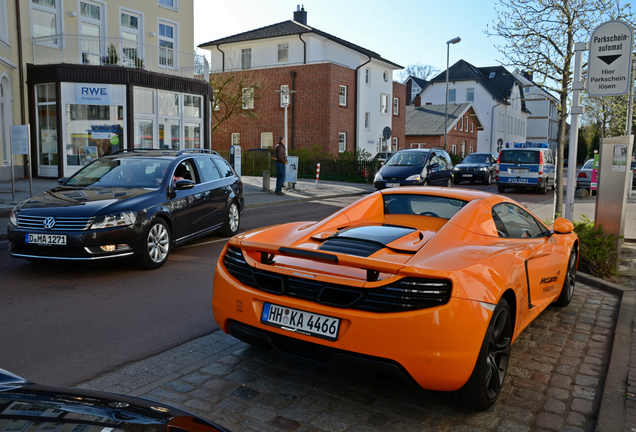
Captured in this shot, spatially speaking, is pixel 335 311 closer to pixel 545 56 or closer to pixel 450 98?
pixel 545 56

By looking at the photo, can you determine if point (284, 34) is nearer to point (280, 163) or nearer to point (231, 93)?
point (231, 93)

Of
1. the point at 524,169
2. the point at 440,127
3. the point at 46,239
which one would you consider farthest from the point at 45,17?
the point at 440,127

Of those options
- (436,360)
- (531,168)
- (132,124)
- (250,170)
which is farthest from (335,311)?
(250,170)

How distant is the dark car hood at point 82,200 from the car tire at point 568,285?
5.31m

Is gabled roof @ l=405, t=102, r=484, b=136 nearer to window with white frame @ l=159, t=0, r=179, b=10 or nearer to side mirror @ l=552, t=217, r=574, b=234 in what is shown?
window with white frame @ l=159, t=0, r=179, b=10

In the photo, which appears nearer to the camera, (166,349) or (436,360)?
(436,360)

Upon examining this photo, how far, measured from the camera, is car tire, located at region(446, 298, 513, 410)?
3.22 m

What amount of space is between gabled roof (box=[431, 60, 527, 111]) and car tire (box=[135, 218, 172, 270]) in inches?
2432

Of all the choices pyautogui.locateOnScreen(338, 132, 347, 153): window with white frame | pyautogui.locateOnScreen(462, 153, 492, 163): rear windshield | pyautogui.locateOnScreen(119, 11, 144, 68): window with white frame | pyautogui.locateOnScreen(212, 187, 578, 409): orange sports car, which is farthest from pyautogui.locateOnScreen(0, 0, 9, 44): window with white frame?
pyautogui.locateOnScreen(462, 153, 492, 163): rear windshield

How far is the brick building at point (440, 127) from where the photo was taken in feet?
177

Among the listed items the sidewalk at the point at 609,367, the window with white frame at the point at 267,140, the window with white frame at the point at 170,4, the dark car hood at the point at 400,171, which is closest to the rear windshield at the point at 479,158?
the dark car hood at the point at 400,171

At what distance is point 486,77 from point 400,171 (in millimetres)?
57947

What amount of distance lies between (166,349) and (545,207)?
15.8 metres

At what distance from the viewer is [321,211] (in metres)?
15.2
